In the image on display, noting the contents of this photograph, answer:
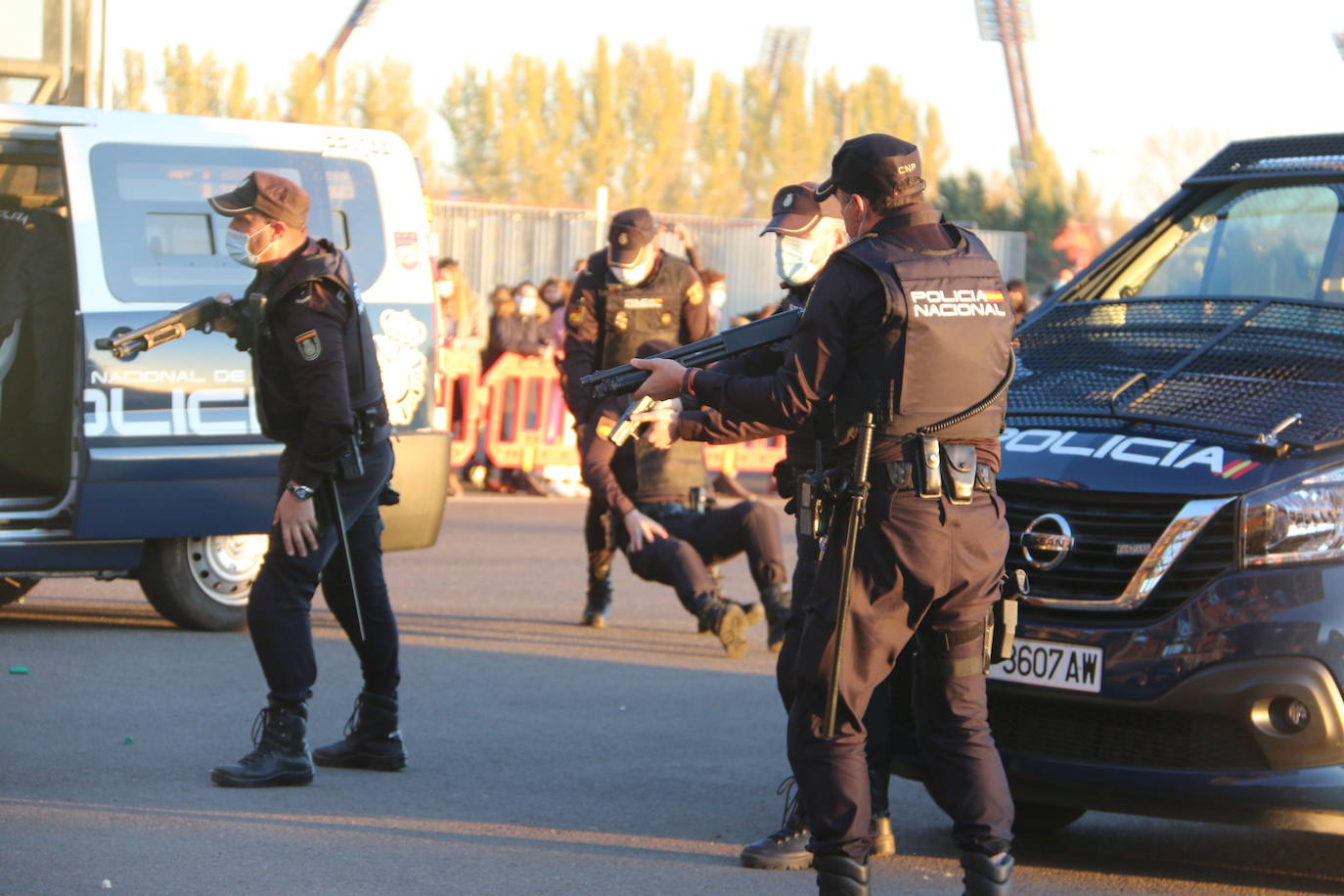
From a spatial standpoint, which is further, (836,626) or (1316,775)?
(1316,775)

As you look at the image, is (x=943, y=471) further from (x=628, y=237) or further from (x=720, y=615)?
(x=628, y=237)

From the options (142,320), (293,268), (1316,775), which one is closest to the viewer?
(1316,775)

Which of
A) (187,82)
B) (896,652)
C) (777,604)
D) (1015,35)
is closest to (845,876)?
(896,652)

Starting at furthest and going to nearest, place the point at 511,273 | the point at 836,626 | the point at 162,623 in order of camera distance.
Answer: the point at 511,273
the point at 162,623
the point at 836,626

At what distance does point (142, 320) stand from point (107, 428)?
50 cm

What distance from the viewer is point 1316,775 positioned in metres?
Result: 4.61

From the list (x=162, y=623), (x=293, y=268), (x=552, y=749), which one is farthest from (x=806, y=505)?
(x=162, y=623)

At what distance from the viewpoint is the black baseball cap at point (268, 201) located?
237 inches

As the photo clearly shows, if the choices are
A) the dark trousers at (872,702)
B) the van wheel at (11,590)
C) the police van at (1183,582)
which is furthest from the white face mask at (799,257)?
the van wheel at (11,590)

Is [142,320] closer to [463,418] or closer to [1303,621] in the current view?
[1303,621]

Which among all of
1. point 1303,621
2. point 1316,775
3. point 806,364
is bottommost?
point 1316,775

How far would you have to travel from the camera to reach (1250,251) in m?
6.21

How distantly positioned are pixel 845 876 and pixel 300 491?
2440 millimetres

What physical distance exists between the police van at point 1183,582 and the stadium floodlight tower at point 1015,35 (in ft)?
310
